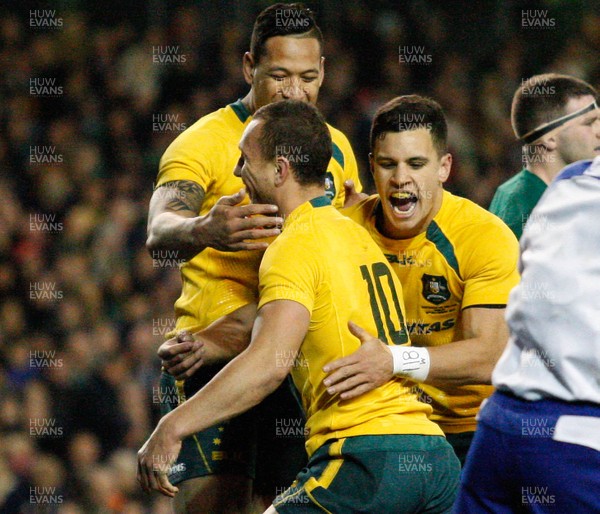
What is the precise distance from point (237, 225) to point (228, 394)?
2.10 feet

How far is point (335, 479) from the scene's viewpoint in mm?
3000

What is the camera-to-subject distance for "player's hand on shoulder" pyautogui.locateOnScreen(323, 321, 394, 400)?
3021mm

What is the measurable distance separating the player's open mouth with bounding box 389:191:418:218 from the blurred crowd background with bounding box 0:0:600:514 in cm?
368

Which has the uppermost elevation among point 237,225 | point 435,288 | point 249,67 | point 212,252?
point 249,67

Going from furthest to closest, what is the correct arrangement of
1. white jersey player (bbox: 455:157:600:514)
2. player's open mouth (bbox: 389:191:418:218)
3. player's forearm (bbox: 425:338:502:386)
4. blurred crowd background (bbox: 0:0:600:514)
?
blurred crowd background (bbox: 0:0:600:514) → player's open mouth (bbox: 389:191:418:218) → player's forearm (bbox: 425:338:502:386) → white jersey player (bbox: 455:157:600:514)

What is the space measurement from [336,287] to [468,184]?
4963 mm

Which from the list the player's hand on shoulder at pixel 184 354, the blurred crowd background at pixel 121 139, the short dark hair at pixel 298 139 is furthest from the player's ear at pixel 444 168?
the blurred crowd background at pixel 121 139

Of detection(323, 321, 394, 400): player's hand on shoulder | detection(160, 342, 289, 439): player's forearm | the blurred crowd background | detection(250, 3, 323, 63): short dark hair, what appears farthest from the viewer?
the blurred crowd background

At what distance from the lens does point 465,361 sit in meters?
3.53

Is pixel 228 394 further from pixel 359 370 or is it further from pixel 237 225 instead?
pixel 237 225

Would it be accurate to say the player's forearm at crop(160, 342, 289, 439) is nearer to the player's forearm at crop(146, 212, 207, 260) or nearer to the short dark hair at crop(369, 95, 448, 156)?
the player's forearm at crop(146, 212, 207, 260)

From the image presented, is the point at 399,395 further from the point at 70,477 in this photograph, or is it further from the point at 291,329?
the point at 70,477

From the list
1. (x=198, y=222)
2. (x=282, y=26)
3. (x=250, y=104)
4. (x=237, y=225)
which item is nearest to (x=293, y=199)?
(x=237, y=225)

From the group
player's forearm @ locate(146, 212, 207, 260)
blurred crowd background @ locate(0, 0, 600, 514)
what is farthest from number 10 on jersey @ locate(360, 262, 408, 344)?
blurred crowd background @ locate(0, 0, 600, 514)
